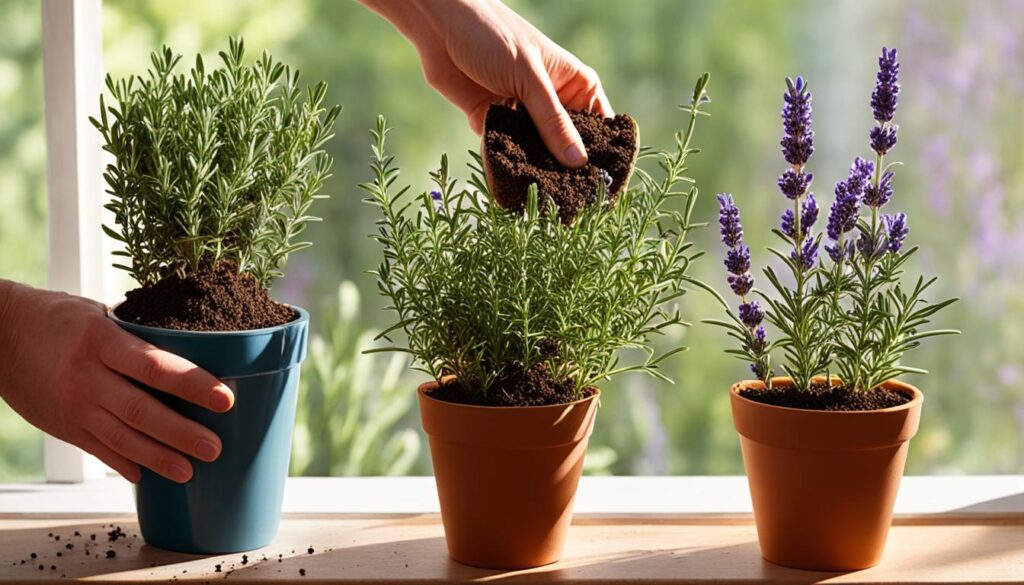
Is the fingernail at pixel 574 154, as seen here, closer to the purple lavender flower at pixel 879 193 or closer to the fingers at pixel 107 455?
the purple lavender flower at pixel 879 193

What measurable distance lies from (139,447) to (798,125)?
776 mm

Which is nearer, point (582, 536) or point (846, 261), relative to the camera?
point (846, 261)

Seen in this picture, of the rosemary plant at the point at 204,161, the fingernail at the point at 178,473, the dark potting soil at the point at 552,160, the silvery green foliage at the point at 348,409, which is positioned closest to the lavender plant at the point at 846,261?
the dark potting soil at the point at 552,160

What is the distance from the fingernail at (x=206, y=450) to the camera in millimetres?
1166

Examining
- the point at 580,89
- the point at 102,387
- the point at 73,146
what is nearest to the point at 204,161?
the point at 102,387

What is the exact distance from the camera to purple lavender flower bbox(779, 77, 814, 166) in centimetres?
116

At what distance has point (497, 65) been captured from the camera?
50.4 inches

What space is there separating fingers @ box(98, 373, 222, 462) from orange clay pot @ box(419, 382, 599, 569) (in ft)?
0.78

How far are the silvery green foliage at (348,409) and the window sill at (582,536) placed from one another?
0.63m

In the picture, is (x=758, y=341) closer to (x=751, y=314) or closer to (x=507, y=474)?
(x=751, y=314)

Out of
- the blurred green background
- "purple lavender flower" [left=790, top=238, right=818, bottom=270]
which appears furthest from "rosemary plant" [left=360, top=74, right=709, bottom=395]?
the blurred green background

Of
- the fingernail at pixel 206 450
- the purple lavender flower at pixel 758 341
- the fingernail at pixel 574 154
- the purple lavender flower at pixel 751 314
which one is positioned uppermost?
the fingernail at pixel 574 154

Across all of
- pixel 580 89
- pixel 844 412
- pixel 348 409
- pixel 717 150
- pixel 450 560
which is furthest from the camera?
pixel 348 409

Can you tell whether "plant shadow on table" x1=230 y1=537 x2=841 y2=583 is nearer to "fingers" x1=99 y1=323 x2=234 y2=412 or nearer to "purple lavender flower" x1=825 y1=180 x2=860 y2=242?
"fingers" x1=99 y1=323 x2=234 y2=412
